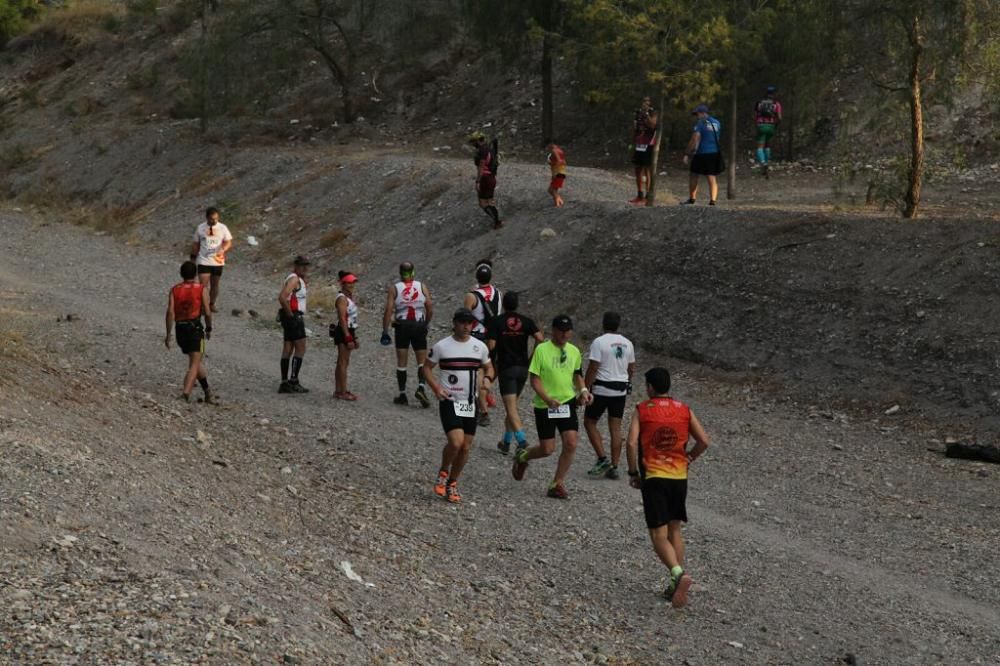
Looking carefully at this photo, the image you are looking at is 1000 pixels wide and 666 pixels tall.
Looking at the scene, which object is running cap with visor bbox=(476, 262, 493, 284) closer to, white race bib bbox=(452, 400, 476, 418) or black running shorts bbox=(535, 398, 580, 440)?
black running shorts bbox=(535, 398, 580, 440)

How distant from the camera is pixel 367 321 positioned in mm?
22172

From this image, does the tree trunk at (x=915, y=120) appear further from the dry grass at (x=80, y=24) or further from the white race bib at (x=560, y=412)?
the dry grass at (x=80, y=24)

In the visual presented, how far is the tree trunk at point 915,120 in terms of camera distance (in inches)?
743

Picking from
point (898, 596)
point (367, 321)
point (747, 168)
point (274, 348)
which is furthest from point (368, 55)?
point (898, 596)

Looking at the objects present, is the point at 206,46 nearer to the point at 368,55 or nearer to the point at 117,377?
the point at 368,55

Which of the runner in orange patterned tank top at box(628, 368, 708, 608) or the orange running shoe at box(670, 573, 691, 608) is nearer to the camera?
the orange running shoe at box(670, 573, 691, 608)

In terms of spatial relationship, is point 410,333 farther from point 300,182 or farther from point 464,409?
point 300,182

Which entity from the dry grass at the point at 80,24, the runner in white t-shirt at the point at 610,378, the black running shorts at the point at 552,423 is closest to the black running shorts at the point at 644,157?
the runner in white t-shirt at the point at 610,378

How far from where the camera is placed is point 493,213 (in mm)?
24688

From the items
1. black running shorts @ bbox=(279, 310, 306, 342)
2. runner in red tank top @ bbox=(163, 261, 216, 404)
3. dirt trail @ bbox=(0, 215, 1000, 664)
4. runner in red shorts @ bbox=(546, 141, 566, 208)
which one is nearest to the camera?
dirt trail @ bbox=(0, 215, 1000, 664)

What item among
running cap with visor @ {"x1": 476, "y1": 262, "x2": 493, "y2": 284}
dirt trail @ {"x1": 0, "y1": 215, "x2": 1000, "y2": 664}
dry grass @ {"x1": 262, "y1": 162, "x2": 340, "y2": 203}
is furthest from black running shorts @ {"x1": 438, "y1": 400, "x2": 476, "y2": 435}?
dry grass @ {"x1": 262, "y1": 162, "x2": 340, "y2": 203}

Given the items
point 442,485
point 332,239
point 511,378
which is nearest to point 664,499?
point 442,485

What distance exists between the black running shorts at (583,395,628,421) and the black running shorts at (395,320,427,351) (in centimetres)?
344

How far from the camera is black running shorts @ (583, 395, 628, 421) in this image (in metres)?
12.3
